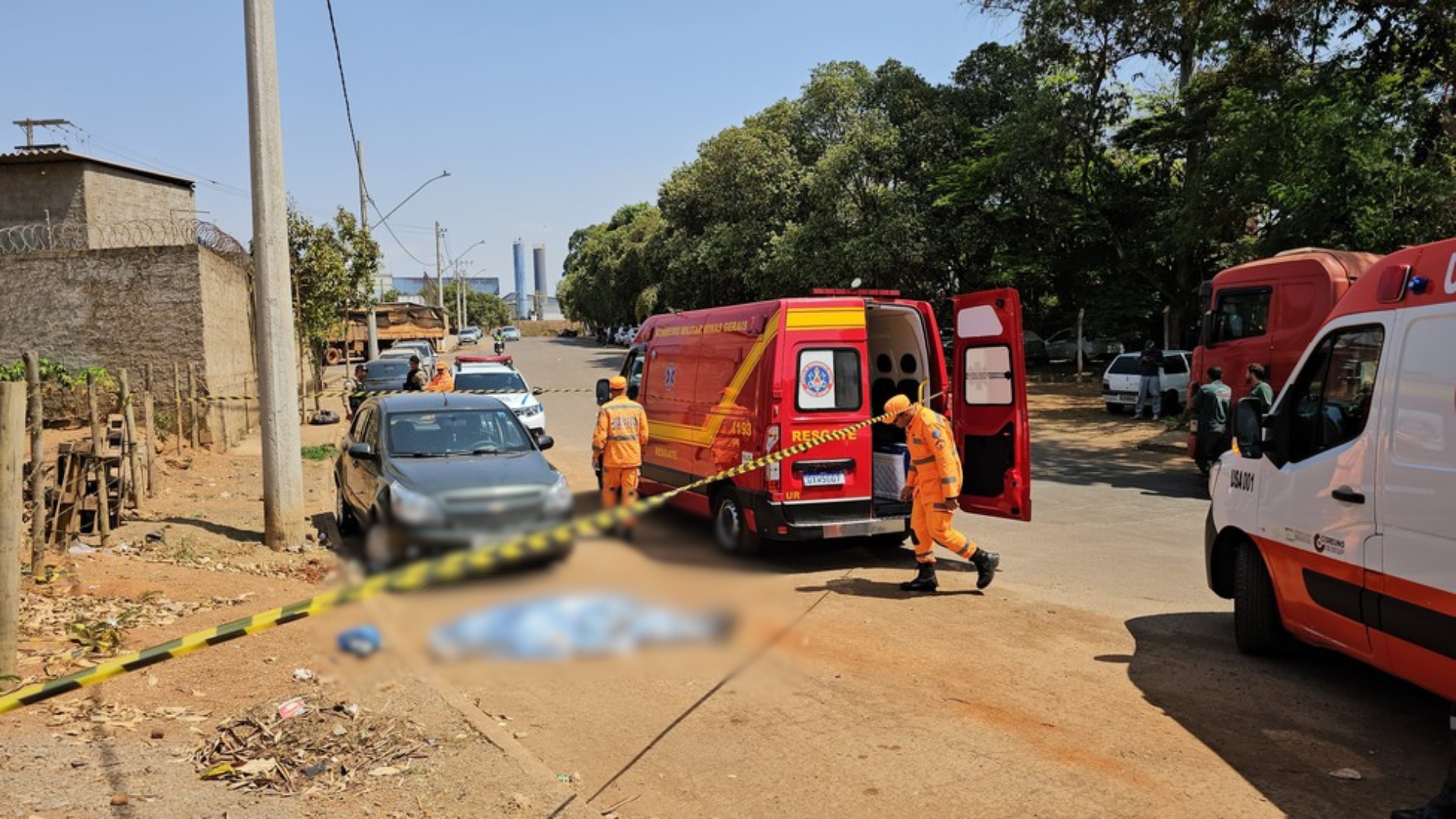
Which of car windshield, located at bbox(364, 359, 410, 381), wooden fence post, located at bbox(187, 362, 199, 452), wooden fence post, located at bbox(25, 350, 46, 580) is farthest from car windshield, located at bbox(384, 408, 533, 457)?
car windshield, located at bbox(364, 359, 410, 381)

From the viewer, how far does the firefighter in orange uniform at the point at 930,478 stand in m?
7.19

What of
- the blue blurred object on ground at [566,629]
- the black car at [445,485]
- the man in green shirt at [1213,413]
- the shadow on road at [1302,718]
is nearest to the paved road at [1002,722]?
the shadow on road at [1302,718]

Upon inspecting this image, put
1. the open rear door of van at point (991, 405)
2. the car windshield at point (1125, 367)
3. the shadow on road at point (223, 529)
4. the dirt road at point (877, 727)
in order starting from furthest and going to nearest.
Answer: the car windshield at point (1125, 367), the shadow on road at point (223, 529), the open rear door of van at point (991, 405), the dirt road at point (877, 727)

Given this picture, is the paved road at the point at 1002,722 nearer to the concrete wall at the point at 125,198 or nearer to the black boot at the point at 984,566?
the black boot at the point at 984,566

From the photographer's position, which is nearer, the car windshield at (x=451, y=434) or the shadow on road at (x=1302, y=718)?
the car windshield at (x=451, y=434)

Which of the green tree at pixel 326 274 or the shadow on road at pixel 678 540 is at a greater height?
the green tree at pixel 326 274

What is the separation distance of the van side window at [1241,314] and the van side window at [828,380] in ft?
27.6

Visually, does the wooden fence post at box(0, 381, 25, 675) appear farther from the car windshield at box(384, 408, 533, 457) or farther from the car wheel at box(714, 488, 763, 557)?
the car wheel at box(714, 488, 763, 557)

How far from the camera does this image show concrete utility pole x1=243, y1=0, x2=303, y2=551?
903cm

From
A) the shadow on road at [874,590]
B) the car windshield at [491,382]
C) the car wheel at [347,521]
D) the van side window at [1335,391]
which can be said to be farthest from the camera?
the car windshield at [491,382]

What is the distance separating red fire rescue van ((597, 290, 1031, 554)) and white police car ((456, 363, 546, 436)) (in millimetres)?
8698

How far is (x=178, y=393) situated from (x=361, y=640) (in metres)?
16.0

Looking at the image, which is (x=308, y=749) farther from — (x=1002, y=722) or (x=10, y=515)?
(x=1002, y=722)

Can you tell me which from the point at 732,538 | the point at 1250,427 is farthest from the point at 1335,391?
the point at 732,538
